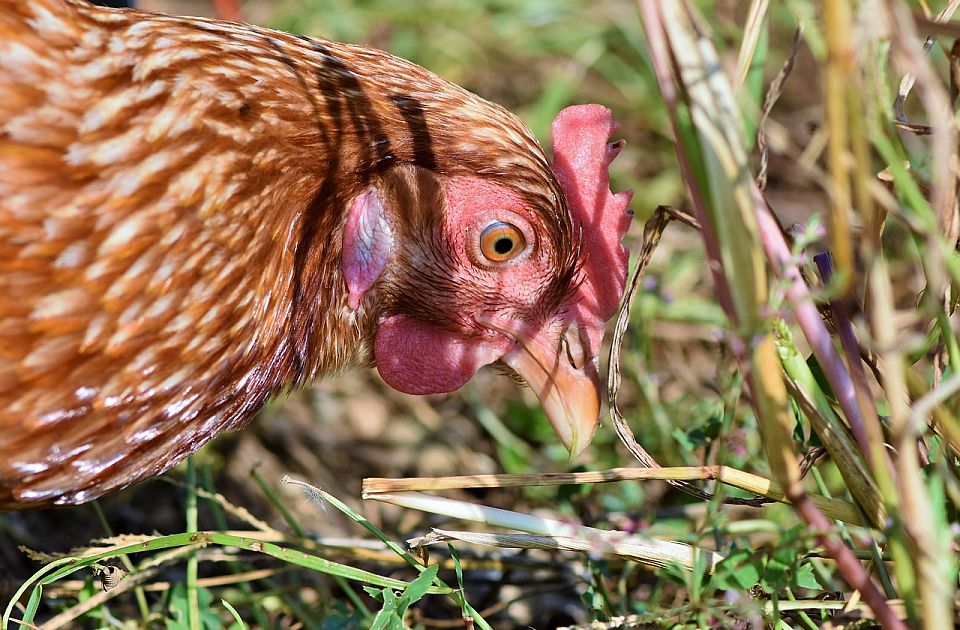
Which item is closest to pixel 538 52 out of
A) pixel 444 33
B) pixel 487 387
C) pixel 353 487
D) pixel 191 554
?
pixel 444 33

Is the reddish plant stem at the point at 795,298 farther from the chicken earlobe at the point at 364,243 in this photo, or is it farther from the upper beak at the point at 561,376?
the chicken earlobe at the point at 364,243

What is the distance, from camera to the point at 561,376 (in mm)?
1706

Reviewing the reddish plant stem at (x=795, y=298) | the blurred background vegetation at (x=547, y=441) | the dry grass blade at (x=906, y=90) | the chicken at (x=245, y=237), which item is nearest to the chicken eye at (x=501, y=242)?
the chicken at (x=245, y=237)

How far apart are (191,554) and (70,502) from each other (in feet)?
1.34

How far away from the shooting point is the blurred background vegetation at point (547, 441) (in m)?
1.63

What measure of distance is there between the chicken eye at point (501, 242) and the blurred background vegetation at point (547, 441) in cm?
39

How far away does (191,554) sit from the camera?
1.82m

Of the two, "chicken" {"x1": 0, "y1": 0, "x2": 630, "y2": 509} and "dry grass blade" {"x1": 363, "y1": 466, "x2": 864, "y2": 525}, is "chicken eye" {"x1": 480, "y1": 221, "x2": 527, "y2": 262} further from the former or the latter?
"dry grass blade" {"x1": 363, "y1": 466, "x2": 864, "y2": 525}

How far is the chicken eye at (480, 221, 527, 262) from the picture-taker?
5.49ft

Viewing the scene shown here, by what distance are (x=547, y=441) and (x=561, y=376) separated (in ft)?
3.53

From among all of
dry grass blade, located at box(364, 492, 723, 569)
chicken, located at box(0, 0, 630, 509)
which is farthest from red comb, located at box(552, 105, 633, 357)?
dry grass blade, located at box(364, 492, 723, 569)

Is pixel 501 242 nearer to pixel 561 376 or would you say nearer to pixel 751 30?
pixel 561 376

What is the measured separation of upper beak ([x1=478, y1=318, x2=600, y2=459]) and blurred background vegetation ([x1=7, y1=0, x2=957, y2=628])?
0.83 ft

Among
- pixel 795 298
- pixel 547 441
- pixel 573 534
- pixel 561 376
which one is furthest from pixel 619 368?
pixel 547 441
